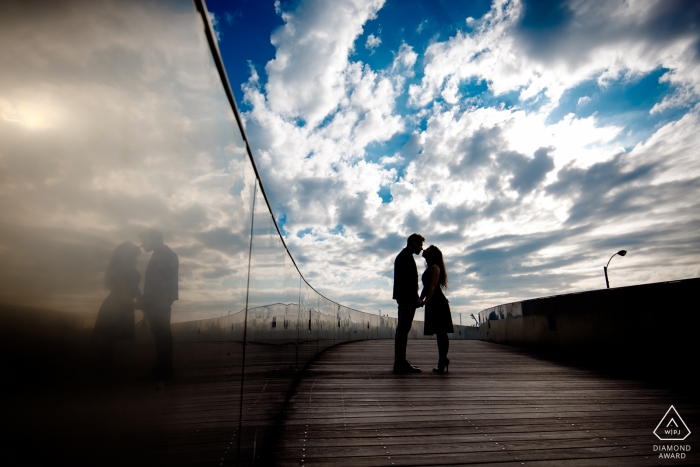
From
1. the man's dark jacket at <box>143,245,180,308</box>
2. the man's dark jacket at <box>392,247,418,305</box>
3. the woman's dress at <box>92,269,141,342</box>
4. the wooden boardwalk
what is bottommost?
the wooden boardwalk

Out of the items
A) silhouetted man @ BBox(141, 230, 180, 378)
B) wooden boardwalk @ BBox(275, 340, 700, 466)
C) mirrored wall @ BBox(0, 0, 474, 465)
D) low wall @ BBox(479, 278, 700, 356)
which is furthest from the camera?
low wall @ BBox(479, 278, 700, 356)

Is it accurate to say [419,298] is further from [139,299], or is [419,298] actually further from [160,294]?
[139,299]

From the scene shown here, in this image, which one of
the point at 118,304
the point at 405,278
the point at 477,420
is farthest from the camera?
the point at 405,278

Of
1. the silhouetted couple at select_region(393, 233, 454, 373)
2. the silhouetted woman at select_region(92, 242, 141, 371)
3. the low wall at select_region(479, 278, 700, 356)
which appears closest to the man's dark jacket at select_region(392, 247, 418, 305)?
the silhouetted couple at select_region(393, 233, 454, 373)

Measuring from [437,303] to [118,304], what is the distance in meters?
6.41

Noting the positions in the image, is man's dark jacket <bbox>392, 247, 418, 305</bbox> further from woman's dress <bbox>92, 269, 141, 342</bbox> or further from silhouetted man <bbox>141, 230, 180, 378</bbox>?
woman's dress <bbox>92, 269, 141, 342</bbox>

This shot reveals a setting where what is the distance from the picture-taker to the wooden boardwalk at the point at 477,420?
2.83 meters

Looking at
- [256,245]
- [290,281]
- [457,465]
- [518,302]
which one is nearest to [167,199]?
[256,245]

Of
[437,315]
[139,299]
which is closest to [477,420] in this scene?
[437,315]

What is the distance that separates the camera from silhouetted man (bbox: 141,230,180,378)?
0.98m

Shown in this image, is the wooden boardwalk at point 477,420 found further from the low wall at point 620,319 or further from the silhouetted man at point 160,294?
the silhouetted man at point 160,294

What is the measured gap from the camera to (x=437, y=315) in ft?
22.1

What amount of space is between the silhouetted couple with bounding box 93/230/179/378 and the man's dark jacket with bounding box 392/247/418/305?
19.2 ft

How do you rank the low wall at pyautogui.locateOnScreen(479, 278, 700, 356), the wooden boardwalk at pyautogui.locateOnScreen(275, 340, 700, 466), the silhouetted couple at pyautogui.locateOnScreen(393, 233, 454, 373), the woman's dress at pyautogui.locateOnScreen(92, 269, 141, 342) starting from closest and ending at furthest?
the woman's dress at pyautogui.locateOnScreen(92, 269, 141, 342)
the wooden boardwalk at pyautogui.locateOnScreen(275, 340, 700, 466)
the low wall at pyautogui.locateOnScreen(479, 278, 700, 356)
the silhouetted couple at pyautogui.locateOnScreen(393, 233, 454, 373)
